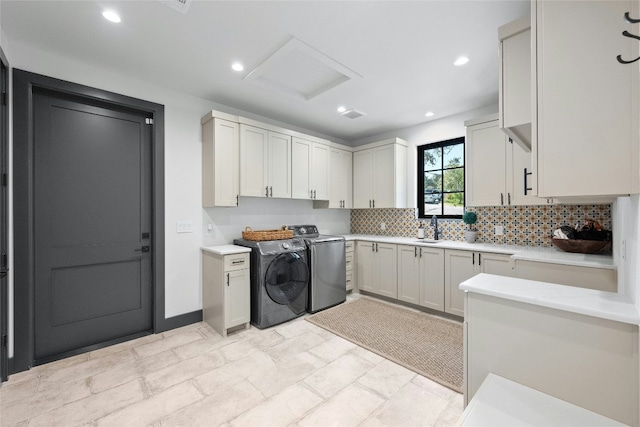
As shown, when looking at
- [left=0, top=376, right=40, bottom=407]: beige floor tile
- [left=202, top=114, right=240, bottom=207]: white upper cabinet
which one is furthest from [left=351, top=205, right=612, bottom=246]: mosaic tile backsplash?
[left=0, top=376, right=40, bottom=407]: beige floor tile

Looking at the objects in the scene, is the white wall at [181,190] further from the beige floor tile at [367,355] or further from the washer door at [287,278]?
the beige floor tile at [367,355]

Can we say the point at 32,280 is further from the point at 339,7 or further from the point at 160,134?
the point at 339,7

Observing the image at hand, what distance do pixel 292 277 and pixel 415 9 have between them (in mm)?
2846

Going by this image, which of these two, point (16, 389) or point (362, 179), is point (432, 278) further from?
point (16, 389)

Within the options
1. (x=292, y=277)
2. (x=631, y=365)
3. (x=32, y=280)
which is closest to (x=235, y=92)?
(x=292, y=277)

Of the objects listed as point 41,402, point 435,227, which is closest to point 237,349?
point 41,402

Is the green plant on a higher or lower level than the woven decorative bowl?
higher

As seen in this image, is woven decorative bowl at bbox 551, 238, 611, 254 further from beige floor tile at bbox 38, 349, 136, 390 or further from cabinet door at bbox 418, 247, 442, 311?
beige floor tile at bbox 38, 349, 136, 390

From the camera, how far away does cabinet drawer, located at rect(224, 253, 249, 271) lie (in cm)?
295

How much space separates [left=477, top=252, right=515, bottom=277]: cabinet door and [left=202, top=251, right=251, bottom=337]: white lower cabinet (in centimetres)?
262

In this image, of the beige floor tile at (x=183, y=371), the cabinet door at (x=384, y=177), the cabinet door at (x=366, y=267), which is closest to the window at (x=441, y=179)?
the cabinet door at (x=384, y=177)

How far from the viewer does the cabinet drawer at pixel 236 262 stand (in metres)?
2.95

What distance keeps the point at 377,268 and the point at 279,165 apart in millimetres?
2060

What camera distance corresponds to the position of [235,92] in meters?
3.16
